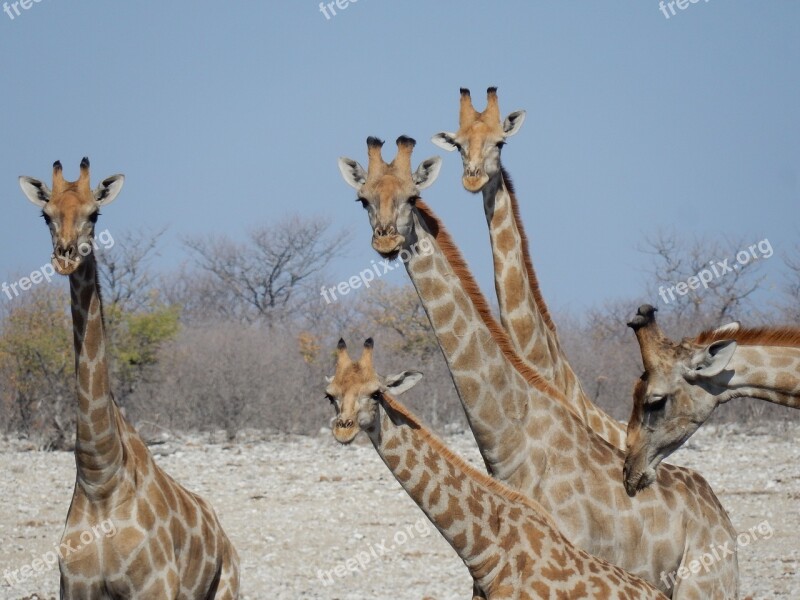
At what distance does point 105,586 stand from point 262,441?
15721 millimetres

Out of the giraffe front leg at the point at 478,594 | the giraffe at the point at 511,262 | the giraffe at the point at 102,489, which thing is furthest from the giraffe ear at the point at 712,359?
the giraffe at the point at 102,489

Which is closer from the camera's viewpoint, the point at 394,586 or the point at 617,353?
the point at 394,586

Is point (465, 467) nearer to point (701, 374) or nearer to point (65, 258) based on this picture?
point (701, 374)

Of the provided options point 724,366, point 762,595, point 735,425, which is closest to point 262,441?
point 735,425

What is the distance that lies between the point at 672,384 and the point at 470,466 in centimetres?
117

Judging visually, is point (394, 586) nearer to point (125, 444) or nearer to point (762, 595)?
point (762, 595)

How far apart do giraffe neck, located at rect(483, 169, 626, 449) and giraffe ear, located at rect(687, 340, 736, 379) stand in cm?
235

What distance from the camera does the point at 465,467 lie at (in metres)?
7.09

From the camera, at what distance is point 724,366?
6332 mm

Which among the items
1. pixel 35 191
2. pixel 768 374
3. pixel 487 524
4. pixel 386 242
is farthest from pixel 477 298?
pixel 35 191

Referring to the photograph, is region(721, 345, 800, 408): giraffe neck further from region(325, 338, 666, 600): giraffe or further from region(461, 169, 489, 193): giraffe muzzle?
region(461, 169, 489, 193): giraffe muzzle

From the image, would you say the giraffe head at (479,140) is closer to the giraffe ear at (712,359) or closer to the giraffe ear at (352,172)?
the giraffe ear at (352,172)

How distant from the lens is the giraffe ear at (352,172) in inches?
333

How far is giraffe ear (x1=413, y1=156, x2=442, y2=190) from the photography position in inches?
336
